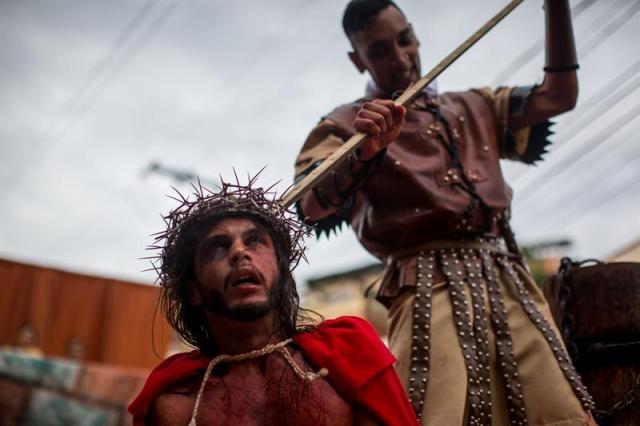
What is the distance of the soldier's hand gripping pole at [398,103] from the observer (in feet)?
7.16

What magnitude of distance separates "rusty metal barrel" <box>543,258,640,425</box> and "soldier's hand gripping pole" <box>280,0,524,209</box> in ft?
3.42

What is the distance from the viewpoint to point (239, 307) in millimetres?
1915

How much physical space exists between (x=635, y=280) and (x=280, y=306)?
1.43 metres

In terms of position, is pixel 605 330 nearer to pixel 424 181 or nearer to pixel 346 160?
pixel 424 181

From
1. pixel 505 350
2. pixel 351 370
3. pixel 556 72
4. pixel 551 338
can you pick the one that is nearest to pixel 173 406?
pixel 351 370

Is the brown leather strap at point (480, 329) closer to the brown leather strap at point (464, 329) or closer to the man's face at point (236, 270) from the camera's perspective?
the brown leather strap at point (464, 329)

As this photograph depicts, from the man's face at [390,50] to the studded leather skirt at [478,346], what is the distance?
2.24 ft

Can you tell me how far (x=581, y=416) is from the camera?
217 cm

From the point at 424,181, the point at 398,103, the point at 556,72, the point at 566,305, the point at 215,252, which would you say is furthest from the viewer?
the point at 566,305

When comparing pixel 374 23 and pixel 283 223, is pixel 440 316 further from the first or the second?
pixel 374 23

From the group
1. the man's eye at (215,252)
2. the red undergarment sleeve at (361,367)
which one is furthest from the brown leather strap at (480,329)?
the man's eye at (215,252)

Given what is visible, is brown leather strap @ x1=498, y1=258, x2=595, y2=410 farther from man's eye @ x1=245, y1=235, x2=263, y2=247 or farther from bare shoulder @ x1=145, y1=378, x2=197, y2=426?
bare shoulder @ x1=145, y1=378, x2=197, y2=426

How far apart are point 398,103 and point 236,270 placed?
30.9 inches

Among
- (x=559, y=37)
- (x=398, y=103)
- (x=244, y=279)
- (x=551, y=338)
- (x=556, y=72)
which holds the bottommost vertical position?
(x=551, y=338)
